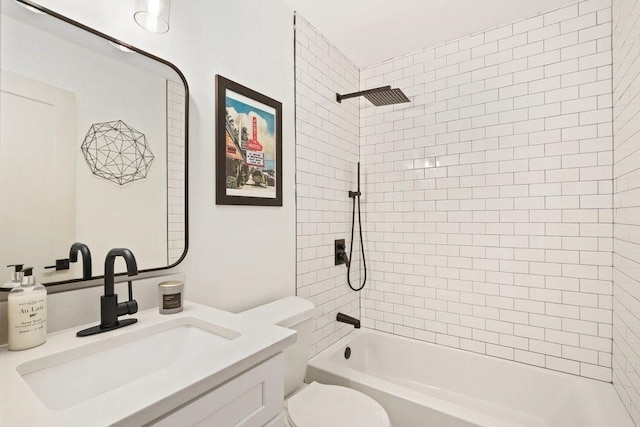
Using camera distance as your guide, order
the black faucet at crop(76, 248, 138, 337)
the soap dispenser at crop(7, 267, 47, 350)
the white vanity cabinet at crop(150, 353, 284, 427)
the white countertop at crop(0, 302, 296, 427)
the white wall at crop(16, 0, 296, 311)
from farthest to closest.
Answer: the white wall at crop(16, 0, 296, 311), the black faucet at crop(76, 248, 138, 337), the soap dispenser at crop(7, 267, 47, 350), the white vanity cabinet at crop(150, 353, 284, 427), the white countertop at crop(0, 302, 296, 427)

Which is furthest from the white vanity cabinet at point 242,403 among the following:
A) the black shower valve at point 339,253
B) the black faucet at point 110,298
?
the black shower valve at point 339,253

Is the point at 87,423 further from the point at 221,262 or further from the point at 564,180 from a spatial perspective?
the point at 564,180

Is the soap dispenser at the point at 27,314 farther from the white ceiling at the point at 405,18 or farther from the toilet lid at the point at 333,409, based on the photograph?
the white ceiling at the point at 405,18

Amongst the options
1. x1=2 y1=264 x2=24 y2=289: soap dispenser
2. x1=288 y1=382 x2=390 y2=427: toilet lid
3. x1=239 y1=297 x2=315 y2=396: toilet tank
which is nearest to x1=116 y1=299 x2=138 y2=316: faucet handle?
x1=2 y1=264 x2=24 y2=289: soap dispenser

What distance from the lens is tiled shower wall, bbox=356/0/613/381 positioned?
1.82 metres

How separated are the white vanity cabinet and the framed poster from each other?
830 mm

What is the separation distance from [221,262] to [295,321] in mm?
461

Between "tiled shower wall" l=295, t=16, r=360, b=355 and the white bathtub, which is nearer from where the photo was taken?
the white bathtub

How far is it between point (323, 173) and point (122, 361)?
5.23 ft

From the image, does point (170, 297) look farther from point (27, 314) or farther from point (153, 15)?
point (153, 15)

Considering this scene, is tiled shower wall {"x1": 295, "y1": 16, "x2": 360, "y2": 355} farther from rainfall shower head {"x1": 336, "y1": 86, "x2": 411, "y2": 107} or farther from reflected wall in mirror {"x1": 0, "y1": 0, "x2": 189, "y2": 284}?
reflected wall in mirror {"x1": 0, "y1": 0, "x2": 189, "y2": 284}

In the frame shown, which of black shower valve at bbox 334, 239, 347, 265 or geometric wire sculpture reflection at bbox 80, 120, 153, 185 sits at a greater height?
geometric wire sculpture reflection at bbox 80, 120, 153, 185

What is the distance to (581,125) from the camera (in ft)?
6.05

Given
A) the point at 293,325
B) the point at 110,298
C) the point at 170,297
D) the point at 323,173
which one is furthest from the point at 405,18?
the point at 110,298
